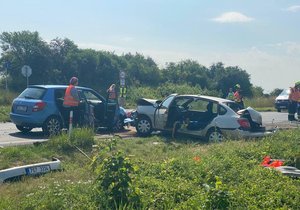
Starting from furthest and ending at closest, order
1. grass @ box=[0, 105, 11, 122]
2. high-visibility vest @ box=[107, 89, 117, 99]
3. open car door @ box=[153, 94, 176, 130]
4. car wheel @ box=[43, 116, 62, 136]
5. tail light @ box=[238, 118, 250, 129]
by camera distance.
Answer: grass @ box=[0, 105, 11, 122] → high-visibility vest @ box=[107, 89, 117, 99] → open car door @ box=[153, 94, 176, 130] → car wheel @ box=[43, 116, 62, 136] → tail light @ box=[238, 118, 250, 129]

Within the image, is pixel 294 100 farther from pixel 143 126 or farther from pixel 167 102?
pixel 143 126

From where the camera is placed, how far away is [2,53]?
45.7 m

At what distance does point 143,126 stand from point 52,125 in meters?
3.09

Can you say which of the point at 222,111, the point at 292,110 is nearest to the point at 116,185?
the point at 222,111

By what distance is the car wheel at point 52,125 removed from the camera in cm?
1354

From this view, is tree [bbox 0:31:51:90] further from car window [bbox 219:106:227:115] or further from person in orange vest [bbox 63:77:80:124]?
car window [bbox 219:106:227:115]

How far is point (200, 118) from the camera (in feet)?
46.4

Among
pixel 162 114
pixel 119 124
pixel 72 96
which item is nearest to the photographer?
Answer: pixel 72 96

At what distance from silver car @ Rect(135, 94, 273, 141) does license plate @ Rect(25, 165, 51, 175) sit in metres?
6.38

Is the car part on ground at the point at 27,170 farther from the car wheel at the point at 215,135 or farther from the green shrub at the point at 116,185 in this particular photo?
the car wheel at the point at 215,135

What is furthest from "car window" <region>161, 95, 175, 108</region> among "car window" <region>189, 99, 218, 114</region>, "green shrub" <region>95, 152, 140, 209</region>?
"green shrub" <region>95, 152, 140, 209</region>

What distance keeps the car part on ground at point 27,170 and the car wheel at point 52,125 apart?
16.8 ft

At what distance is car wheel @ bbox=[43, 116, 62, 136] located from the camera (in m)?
13.5

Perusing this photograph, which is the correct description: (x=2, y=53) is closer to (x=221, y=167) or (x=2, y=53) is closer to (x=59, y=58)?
(x=59, y=58)
